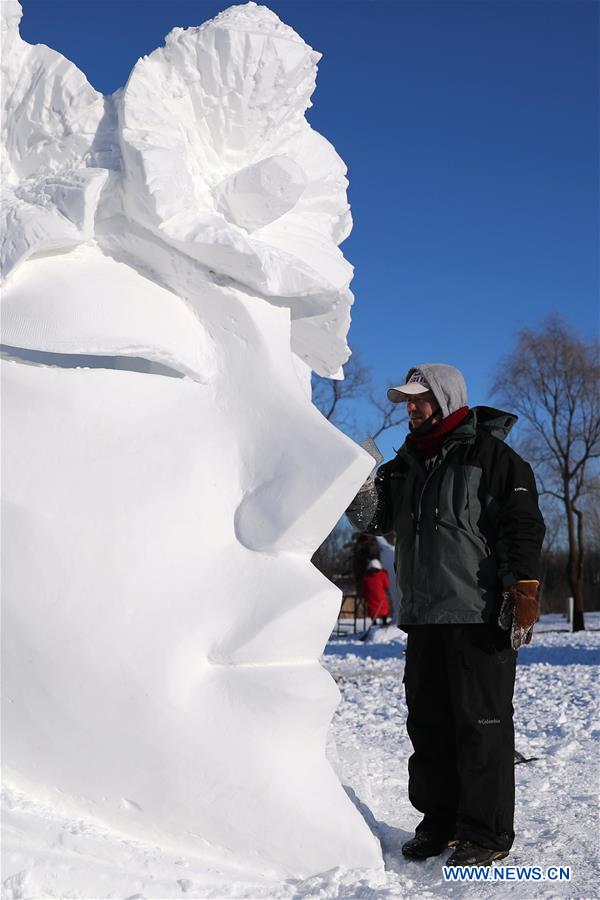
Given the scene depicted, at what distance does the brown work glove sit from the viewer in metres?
2.85

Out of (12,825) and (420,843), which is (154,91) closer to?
(12,825)

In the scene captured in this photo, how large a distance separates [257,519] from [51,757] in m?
0.85

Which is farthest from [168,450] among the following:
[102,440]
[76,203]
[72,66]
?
[72,66]

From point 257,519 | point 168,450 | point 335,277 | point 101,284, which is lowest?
point 257,519

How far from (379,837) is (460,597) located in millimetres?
932

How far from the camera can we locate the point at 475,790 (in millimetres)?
2893

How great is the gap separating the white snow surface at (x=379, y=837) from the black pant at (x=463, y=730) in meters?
0.17

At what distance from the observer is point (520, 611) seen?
2859 millimetres

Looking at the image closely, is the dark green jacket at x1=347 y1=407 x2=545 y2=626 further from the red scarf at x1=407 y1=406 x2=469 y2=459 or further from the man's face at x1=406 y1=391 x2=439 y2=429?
the man's face at x1=406 y1=391 x2=439 y2=429

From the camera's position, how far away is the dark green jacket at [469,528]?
3012mm

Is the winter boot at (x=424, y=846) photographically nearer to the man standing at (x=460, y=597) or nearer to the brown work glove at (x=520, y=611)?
the man standing at (x=460, y=597)

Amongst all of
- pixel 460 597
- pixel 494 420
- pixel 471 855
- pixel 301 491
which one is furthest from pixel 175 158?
pixel 471 855

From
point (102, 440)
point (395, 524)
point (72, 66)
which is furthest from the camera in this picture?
point (395, 524)

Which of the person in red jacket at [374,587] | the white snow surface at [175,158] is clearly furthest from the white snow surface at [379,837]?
the person in red jacket at [374,587]
